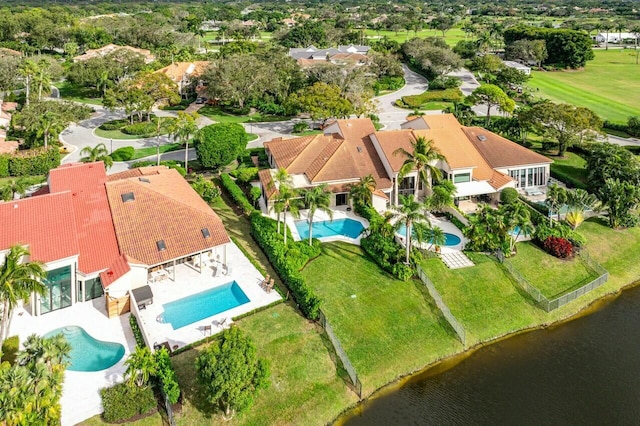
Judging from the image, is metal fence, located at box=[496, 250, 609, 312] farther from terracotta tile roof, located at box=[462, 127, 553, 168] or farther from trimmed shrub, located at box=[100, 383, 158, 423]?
trimmed shrub, located at box=[100, 383, 158, 423]

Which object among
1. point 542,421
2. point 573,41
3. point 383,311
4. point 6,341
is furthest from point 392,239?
point 573,41

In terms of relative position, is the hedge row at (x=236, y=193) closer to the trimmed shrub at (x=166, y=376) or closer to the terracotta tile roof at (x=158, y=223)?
the terracotta tile roof at (x=158, y=223)

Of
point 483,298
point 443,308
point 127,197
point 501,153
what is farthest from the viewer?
point 501,153

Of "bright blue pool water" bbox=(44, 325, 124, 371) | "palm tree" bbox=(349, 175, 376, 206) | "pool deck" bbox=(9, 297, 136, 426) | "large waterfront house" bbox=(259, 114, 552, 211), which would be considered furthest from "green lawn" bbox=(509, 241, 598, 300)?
"bright blue pool water" bbox=(44, 325, 124, 371)

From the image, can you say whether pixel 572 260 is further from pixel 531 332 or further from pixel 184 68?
pixel 184 68

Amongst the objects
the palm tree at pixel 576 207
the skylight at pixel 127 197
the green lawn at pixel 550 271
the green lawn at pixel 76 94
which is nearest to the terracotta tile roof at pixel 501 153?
the palm tree at pixel 576 207

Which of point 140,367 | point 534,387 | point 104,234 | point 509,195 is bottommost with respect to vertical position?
point 534,387

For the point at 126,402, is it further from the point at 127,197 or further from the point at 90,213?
the point at 127,197

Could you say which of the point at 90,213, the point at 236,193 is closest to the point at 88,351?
the point at 90,213
